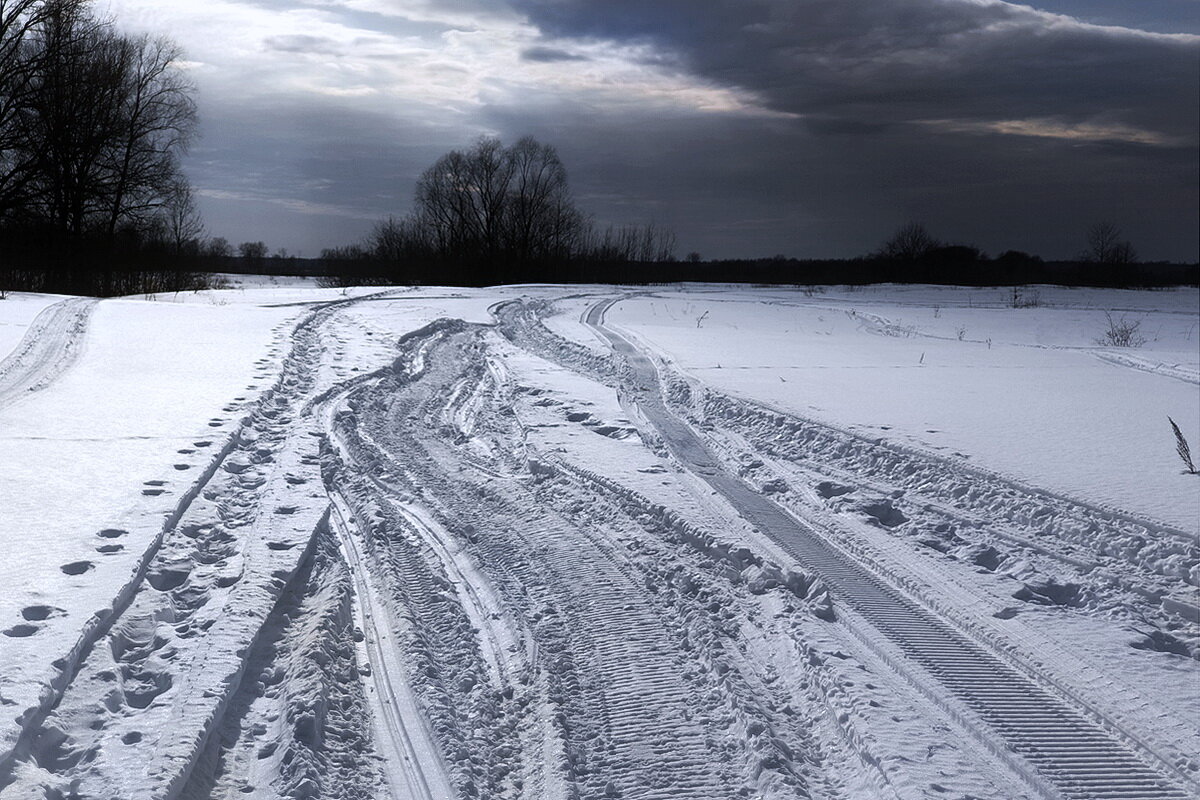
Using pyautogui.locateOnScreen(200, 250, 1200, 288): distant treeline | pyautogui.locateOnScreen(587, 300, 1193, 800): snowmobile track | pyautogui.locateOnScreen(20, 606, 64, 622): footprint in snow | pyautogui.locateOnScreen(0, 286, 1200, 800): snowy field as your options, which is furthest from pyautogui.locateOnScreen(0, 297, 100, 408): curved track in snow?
pyautogui.locateOnScreen(200, 250, 1200, 288): distant treeline

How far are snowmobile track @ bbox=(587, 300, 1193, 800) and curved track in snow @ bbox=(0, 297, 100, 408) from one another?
703cm

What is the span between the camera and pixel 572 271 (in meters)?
66.9

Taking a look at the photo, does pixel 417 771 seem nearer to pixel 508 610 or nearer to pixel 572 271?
pixel 508 610

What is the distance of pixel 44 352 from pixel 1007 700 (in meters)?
10.7

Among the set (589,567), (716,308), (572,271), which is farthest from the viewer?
(572,271)

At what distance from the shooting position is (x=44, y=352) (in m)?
9.92

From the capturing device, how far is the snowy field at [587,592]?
2.76 metres

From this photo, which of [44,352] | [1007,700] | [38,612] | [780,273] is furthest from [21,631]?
[780,273]

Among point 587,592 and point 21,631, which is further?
point 587,592

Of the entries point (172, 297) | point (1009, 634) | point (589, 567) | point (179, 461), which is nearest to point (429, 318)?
point (172, 297)

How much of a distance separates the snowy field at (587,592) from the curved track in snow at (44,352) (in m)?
0.10

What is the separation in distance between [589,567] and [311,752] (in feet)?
6.35

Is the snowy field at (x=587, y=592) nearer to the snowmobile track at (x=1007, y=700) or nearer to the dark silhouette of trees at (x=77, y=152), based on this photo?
the snowmobile track at (x=1007, y=700)

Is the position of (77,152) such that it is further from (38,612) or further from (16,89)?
(38,612)
